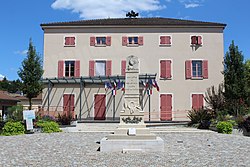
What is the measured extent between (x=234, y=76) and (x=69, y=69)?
13061 mm

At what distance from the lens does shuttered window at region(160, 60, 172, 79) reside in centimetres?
2364

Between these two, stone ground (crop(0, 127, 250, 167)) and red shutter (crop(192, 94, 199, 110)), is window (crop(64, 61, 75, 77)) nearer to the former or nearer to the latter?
red shutter (crop(192, 94, 199, 110))

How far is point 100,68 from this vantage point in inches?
947

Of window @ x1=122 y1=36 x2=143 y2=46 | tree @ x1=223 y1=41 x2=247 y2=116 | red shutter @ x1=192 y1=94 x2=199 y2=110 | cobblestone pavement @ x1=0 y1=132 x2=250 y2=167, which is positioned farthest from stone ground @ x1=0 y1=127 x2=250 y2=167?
window @ x1=122 y1=36 x2=143 y2=46

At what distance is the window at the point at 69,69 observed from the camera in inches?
946

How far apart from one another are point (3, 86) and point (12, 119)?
6545 cm

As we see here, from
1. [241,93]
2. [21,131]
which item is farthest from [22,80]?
[241,93]

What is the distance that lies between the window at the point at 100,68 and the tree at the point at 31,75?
4624 millimetres

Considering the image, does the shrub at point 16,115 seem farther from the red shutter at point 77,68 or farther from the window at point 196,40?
the window at point 196,40

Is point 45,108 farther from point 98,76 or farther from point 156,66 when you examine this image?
point 156,66

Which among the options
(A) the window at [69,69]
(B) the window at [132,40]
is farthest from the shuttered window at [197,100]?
(A) the window at [69,69]

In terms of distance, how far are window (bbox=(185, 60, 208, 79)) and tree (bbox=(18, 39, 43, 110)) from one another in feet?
38.7

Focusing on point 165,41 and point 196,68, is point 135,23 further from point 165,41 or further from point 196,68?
point 196,68

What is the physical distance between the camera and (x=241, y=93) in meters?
20.2
